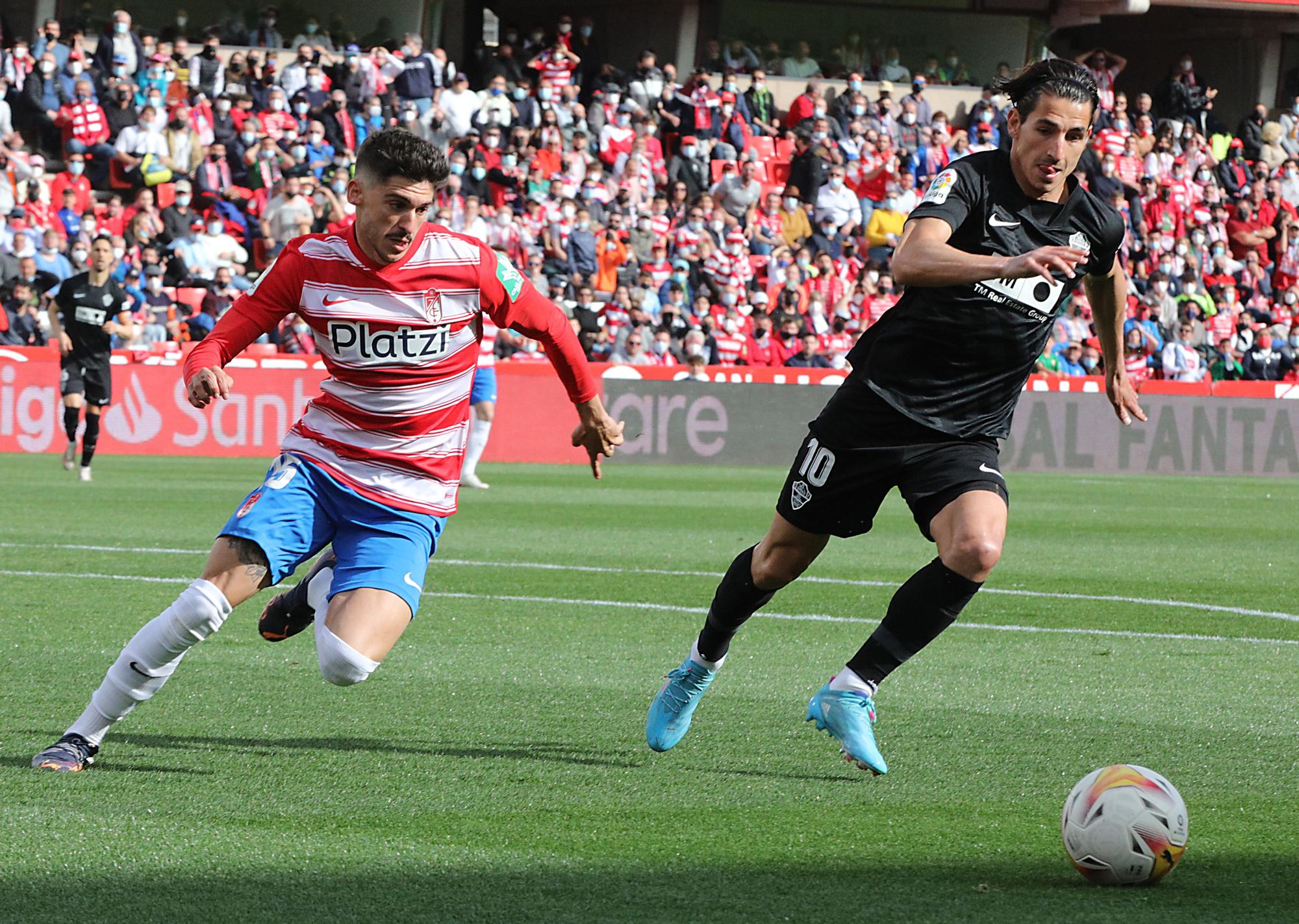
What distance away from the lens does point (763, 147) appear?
2642cm

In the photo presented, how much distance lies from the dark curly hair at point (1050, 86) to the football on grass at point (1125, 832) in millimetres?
1973

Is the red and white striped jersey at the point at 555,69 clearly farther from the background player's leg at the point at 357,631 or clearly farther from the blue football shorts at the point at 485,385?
the background player's leg at the point at 357,631

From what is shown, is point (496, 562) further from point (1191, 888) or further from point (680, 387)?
point (680, 387)

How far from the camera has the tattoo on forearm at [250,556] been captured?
4660 mm

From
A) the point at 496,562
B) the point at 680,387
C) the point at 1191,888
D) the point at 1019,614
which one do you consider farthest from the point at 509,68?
the point at 1191,888

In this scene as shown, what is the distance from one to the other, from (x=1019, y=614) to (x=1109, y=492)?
10393mm

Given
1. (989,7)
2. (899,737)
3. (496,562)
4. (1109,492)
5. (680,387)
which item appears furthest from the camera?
(989,7)

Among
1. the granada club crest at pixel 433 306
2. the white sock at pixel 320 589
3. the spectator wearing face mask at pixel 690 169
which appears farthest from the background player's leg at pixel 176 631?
the spectator wearing face mask at pixel 690 169

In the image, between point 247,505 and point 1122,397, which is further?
point 1122,397

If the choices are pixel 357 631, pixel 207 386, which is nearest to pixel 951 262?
pixel 357 631

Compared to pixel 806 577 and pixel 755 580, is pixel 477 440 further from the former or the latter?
pixel 755 580

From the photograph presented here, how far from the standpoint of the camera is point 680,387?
20656 millimetres

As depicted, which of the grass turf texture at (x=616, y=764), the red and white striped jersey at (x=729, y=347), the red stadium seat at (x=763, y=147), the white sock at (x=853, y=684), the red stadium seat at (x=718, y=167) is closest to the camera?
the grass turf texture at (x=616, y=764)

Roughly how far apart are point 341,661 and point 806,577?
5695mm
